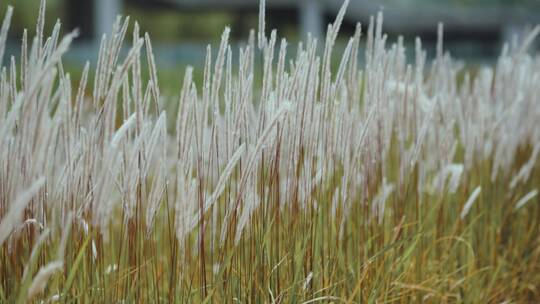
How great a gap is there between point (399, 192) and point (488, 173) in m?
0.58

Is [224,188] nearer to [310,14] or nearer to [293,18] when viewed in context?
[310,14]

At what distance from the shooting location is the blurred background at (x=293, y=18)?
19359 millimetres

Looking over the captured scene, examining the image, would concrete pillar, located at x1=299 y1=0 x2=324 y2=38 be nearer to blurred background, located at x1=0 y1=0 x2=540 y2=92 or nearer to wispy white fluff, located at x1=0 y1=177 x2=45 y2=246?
blurred background, located at x1=0 y1=0 x2=540 y2=92

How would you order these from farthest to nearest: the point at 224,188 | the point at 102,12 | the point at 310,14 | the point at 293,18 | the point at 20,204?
the point at 293,18 < the point at 310,14 < the point at 102,12 < the point at 224,188 < the point at 20,204

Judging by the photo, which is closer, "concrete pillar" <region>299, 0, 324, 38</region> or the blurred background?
the blurred background

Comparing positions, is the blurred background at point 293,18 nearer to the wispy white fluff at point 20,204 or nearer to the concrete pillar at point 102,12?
the concrete pillar at point 102,12

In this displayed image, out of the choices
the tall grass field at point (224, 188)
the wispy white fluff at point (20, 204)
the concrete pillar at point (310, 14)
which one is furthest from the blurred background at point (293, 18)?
the wispy white fluff at point (20, 204)

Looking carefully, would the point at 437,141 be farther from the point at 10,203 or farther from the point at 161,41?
the point at 161,41

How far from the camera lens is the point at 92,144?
1.53m

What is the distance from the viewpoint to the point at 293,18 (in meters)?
24.1

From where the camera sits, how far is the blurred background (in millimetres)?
19359

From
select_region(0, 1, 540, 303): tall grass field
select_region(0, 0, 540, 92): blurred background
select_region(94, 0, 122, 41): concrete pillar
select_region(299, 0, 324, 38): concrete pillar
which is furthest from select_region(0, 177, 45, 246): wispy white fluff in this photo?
select_region(299, 0, 324, 38): concrete pillar

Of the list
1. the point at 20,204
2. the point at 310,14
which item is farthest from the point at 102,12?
the point at 20,204

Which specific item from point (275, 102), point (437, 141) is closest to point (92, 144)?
point (275, 102)
